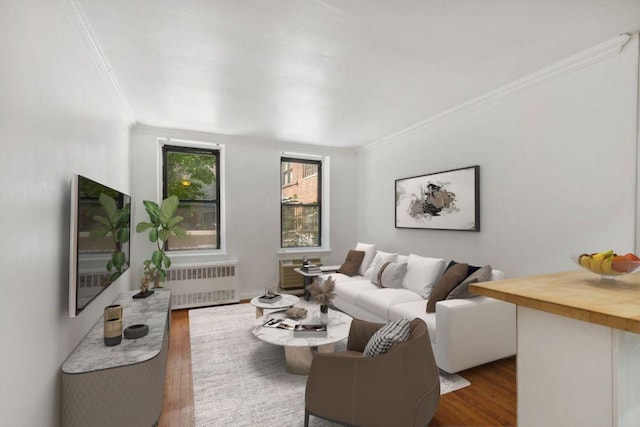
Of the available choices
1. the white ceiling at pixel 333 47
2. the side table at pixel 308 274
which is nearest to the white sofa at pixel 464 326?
the side table at pixel 308 274

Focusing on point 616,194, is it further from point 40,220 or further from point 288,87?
point 40,220

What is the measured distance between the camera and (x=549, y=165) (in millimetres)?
2898

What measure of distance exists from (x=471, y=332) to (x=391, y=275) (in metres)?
1.31

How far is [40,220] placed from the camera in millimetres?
1549

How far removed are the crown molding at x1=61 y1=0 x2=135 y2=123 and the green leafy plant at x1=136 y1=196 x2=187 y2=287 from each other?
1543 millimetres

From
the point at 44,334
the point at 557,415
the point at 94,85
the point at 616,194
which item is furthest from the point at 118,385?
the point at 616,194

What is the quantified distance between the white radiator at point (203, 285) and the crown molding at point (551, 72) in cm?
383

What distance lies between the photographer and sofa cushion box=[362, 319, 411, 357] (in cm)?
183

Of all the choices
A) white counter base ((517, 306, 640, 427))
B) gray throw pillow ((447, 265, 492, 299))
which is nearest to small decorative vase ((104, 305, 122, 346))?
white counter base ((517, 306, 640, 427))

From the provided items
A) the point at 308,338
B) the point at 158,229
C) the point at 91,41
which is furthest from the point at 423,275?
the point at 91,41

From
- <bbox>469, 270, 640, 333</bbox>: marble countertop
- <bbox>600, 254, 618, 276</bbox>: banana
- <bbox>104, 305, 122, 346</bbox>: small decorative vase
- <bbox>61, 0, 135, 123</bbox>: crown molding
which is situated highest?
<bbox>61, 0, 135, 123</bbox>: crown molding

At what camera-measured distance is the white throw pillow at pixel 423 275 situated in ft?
11.3

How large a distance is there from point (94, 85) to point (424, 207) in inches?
154

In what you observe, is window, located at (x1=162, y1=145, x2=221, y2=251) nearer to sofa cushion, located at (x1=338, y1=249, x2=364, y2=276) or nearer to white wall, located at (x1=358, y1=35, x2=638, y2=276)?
sofa cushion, located at (x1=338, y1=249, x2=364, y2=276)
